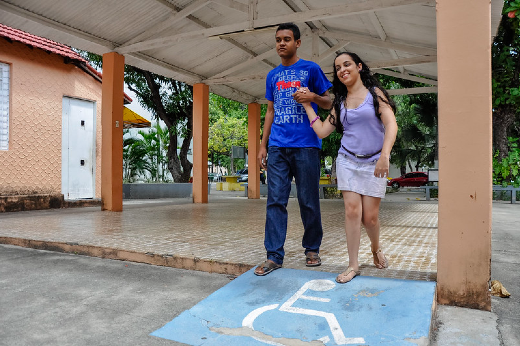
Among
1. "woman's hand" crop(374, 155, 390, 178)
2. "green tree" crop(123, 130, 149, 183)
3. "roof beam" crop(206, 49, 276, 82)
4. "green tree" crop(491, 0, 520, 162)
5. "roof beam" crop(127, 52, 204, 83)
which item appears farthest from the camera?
"green tree" crop(123, 130, 149, 183)

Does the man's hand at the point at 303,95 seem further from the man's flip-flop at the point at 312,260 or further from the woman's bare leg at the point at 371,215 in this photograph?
the man's flip-flop at the point at 312,260

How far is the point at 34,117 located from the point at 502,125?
14.4m

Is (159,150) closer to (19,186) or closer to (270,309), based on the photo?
(19,186)

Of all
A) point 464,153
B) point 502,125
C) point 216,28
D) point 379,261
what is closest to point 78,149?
point 216,28

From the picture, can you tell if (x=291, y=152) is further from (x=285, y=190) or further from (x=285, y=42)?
(x=285, y=42)

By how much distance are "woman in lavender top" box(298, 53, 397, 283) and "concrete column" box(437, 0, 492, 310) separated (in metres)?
0.38

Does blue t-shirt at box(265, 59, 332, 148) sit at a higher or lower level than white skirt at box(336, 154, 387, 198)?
higher

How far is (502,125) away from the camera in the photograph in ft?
43.6

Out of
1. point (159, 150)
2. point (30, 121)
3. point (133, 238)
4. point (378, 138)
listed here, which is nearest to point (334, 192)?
point (159, 150)

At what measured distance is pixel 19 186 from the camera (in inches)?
348

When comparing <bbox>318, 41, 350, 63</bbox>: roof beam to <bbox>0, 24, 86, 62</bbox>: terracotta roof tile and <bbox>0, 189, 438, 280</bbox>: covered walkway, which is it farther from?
<bbox>0, 24, 86, 62</bbox>: terracotta roof tile

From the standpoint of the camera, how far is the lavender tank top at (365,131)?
2.69 meters

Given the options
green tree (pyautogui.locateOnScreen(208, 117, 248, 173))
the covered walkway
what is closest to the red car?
green tree (pyautogui.locateOnScreen(208, 117, 248, 173))

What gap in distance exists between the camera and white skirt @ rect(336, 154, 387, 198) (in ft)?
8.84
